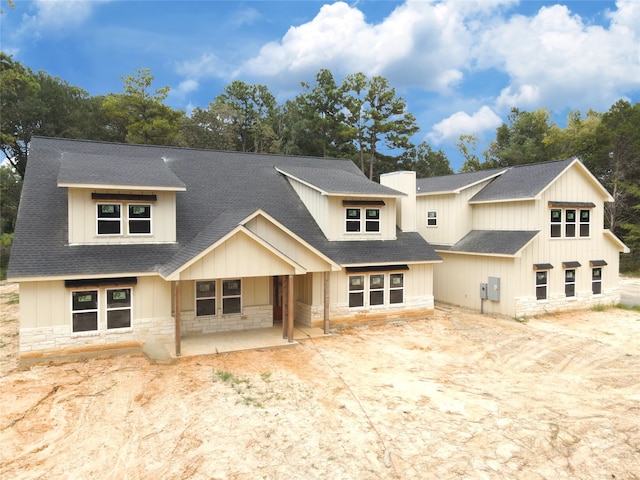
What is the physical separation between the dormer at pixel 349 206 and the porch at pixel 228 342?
4.27 metres

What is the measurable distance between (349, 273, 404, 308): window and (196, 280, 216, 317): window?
5.09 meters

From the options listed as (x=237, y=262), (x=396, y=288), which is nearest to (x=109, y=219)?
(x=237, y=262)

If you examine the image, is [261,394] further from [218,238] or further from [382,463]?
[218,238]

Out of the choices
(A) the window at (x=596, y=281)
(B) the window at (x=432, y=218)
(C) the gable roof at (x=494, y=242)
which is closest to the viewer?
(C) the gable roof at (x=494, y=242)

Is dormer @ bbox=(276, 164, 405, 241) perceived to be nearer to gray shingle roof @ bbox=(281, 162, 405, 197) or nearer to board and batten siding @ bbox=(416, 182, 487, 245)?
gray shingle roof @ bbox=(281, 162, 405, 197)

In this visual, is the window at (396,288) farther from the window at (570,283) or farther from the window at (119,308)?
the window at (119,308)

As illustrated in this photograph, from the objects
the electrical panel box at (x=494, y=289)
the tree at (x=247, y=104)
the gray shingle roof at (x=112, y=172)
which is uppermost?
the tree at (x=247, y=104)

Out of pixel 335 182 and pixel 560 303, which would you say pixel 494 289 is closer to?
pixel 560 303

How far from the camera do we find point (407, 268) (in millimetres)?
17250

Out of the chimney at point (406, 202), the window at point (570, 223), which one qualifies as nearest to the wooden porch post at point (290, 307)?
the chimney at point (406, 202)

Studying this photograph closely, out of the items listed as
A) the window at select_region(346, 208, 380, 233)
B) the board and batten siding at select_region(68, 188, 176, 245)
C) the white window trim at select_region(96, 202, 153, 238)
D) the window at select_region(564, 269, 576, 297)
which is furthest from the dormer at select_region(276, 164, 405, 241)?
the window at select_region(564, 269, 576, 297)

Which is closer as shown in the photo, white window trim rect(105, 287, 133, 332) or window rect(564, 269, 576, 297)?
white window trim rect(105, 287, 133, 332)

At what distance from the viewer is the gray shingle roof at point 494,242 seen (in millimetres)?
18078

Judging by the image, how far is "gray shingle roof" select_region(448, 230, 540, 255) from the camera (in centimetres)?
1808
